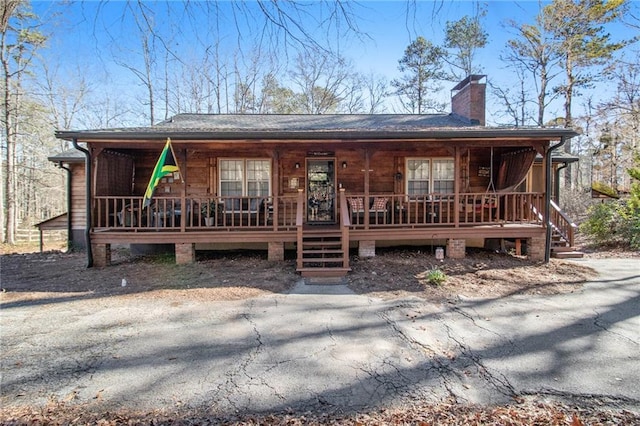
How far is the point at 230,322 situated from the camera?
502 centimetres

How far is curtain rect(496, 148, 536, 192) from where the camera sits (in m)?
9.17

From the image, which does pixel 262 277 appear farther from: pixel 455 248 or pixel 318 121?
pixel 318 121

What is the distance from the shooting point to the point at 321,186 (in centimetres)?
1095

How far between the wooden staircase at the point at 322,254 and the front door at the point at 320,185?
2.26 metres

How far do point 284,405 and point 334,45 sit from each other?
2978 millimetres

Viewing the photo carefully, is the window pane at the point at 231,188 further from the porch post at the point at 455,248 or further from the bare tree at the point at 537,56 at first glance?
the bare tree at the point at 537,56

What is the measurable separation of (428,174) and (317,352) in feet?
25.8

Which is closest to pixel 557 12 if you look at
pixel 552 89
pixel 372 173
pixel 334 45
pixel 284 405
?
pixel 552 89

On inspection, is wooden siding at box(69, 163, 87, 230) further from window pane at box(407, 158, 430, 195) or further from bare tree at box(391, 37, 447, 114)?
bare tree at box(391, 37, 447, 114)

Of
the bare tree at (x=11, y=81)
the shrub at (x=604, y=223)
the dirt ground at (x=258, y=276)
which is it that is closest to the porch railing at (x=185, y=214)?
Result: the dirt ground at (x=258, y=276)

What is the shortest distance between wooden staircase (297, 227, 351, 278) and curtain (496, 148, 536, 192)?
480cm

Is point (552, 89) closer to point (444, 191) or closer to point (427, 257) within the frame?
point (444, 191)

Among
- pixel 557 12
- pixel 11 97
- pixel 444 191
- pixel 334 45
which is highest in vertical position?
pixel 557 12

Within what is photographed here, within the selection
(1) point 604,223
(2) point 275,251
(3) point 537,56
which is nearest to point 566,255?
(1) point 604,223
